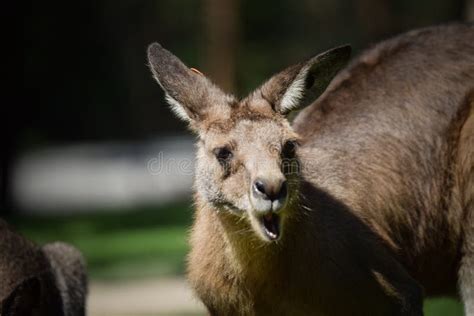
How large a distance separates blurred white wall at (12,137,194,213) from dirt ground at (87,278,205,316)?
15.3 metres

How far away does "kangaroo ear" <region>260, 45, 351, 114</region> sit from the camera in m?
7.11

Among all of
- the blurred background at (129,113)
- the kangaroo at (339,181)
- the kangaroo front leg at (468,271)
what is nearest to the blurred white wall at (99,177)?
the blurred background at (129,113)

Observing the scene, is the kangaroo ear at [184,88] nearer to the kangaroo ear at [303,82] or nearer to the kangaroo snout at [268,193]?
the kangaroo ear at [303,82]

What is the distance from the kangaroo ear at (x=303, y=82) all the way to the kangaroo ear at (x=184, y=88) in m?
0.32

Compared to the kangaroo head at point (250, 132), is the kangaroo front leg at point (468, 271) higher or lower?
lower

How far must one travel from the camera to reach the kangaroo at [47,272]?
8953mm

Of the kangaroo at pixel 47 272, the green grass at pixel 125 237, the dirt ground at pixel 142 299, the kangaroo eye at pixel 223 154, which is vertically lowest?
the green grass at pixel 125 237

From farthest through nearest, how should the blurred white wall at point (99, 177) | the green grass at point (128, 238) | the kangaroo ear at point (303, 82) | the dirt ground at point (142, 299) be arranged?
the blurred white wall at point (99, 177), the green grass at point (128, 238), the dirt ground at point (142, 299), the kangaroo ear at point (303, 82)

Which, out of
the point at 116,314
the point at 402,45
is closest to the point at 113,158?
the point at 116,314

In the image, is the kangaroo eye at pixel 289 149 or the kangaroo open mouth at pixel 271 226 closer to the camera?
the kangaroo open mouth at pixel 271 226

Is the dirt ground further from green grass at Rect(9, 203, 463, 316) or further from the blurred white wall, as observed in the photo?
the blurred white wall

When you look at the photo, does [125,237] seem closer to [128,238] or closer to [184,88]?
[128,238]

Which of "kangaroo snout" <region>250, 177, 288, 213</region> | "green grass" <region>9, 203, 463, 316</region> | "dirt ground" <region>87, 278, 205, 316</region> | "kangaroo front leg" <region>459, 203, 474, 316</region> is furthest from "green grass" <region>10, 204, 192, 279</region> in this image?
"kangaroo snout" <region>250, 177, 288, 213</region>

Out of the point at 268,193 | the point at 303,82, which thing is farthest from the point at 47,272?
the point at 268,193
